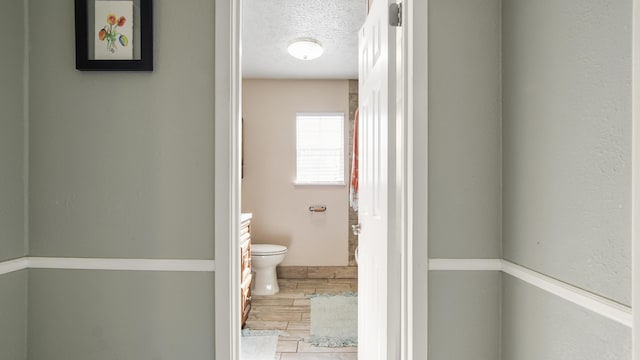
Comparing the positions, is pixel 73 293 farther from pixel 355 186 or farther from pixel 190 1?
pixel 355 186

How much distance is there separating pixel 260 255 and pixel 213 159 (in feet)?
8.01

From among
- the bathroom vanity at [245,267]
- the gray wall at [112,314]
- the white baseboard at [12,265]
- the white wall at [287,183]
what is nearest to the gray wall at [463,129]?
the gray wall at [112,314]

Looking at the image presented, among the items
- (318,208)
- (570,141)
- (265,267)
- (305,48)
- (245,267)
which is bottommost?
(265,267)

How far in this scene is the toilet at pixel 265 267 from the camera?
11.8ft

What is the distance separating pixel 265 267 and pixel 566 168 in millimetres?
3140

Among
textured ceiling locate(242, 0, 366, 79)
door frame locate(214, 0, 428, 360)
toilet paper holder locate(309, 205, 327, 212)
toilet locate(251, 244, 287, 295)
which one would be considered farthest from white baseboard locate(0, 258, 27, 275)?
toilet paper holder locate(309, 205, 327, 212)

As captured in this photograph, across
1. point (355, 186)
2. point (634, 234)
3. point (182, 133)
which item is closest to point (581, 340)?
point (634, 234)

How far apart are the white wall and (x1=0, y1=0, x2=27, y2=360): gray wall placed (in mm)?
3030

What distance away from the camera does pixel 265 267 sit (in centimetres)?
367

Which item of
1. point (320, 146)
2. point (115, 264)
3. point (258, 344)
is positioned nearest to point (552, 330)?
point (115, 264)

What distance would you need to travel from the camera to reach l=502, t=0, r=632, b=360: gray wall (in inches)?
29.1

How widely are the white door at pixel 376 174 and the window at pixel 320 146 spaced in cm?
224

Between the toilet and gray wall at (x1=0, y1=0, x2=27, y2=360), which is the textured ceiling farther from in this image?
the toilet

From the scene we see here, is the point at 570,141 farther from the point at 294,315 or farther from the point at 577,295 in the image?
the point at 294,315
